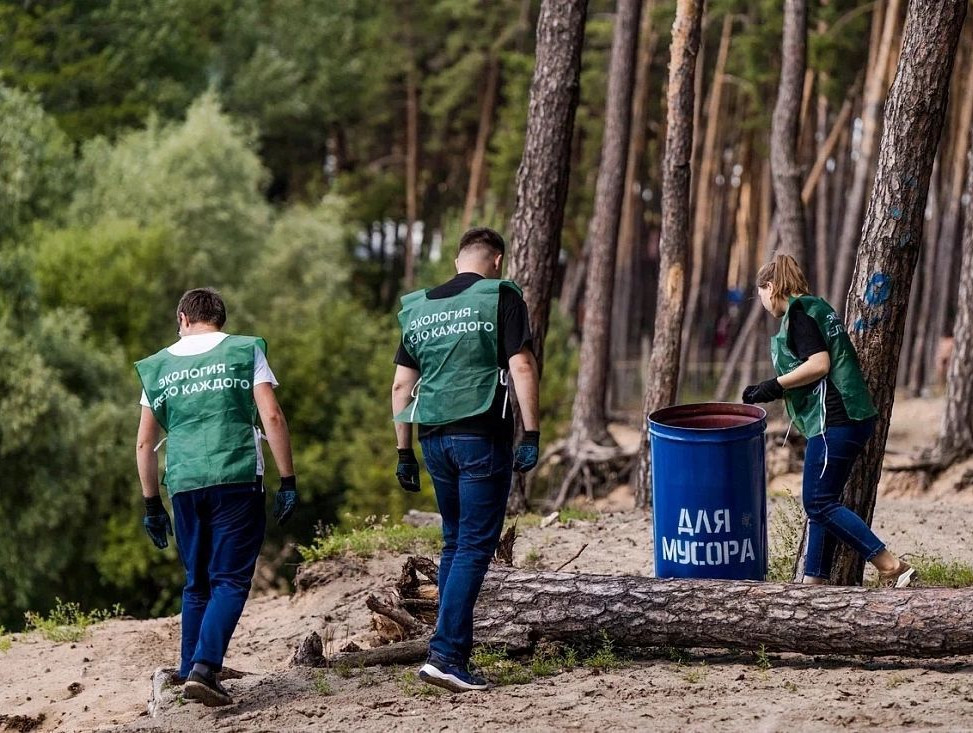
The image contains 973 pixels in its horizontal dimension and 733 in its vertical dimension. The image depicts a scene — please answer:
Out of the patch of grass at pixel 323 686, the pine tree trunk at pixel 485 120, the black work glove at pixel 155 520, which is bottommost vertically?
the patch of grass at pixel 323 686

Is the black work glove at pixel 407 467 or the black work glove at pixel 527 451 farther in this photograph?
the black work glove at pixel 407 467

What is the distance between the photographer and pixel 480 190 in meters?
43.3

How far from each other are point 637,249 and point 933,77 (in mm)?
32488

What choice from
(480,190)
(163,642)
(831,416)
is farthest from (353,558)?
(480,190)

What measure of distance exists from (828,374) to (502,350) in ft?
6.40

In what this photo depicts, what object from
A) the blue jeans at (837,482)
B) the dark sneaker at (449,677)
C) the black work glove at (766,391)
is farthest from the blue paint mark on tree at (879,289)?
the dark sneaker at (449,677)

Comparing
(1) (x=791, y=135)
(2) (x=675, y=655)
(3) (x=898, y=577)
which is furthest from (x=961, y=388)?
(2) (x=675, y=655)

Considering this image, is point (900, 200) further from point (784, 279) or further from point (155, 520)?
A: point (155, 520)

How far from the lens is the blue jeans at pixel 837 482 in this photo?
25.4 ft

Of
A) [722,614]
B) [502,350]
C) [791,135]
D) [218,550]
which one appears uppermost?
[791,135]

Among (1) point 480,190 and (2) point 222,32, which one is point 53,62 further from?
(1) point 480,190

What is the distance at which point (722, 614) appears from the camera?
23.3 ft

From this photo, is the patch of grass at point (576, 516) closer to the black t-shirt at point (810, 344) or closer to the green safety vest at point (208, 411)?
the black t-shirt at point (810, 344)

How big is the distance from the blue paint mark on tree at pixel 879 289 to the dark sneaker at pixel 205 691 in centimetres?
406
